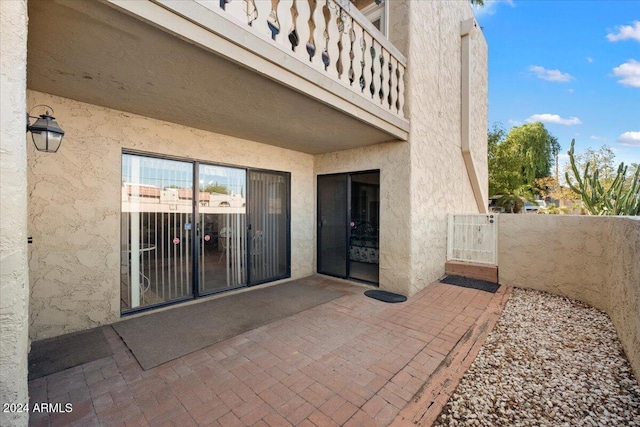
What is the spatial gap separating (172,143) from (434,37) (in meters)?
6.05

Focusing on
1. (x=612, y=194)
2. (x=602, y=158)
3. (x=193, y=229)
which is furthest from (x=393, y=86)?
(x=602, y=158)

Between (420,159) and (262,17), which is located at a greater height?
(262,17)

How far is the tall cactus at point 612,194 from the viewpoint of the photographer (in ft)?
17.5

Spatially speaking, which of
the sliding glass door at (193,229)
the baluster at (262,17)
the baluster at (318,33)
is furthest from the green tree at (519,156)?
the baluster at (262,17)

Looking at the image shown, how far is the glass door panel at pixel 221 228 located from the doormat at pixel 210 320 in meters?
0.39

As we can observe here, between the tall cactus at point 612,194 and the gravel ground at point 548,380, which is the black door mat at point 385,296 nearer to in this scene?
the gravel ground at point 548,380

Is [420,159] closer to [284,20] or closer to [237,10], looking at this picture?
[284,20]

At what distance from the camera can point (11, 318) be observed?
1.40m

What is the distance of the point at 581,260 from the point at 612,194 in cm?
264

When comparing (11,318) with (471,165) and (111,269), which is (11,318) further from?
(471,165)

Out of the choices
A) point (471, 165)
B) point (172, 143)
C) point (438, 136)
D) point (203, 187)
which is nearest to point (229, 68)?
point (172, 143)

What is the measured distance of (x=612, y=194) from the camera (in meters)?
6.02

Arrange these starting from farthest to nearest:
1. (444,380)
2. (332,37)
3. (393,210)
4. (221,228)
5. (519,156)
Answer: (519,156)
(393,210)
(221,228)
(332,37)
(444,380)

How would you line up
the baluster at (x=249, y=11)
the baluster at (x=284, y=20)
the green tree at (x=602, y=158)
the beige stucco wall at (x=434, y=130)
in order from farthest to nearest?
the green tree at (x=602, y=158) < the beige stucco wall at (x=434, y=130) < the baluster at (x=284, y=20) < the baluster at (x=249, y=11)
